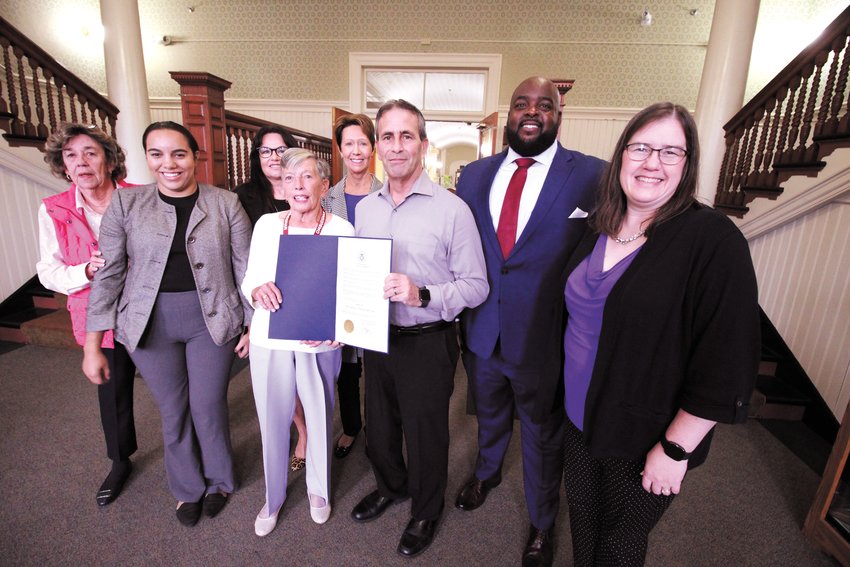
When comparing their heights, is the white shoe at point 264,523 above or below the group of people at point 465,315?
below

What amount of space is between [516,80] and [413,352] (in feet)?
19.7

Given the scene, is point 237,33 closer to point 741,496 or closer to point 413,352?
point 413,352

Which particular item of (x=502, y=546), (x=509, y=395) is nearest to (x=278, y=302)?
(x=509, y=395)

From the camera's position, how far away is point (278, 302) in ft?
4.67

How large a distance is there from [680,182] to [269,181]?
6.64ft

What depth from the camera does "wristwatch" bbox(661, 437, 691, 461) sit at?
39.3 inches

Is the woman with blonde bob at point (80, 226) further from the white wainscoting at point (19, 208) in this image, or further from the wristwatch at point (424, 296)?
the white wainscoting at point (19, 208)

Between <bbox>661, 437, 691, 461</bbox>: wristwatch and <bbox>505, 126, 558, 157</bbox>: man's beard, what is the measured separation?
1.10m

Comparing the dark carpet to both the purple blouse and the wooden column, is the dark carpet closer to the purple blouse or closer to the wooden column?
the purple blouse

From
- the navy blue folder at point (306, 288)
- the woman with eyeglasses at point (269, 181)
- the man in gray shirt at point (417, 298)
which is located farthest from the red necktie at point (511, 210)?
the woman with eyeglasses at point (269, 181)

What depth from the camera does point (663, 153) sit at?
990 mm

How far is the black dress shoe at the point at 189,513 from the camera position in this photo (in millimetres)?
1803

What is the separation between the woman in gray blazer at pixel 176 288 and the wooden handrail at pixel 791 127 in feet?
11.2

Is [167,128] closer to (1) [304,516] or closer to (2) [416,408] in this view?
(2) [416,408]
